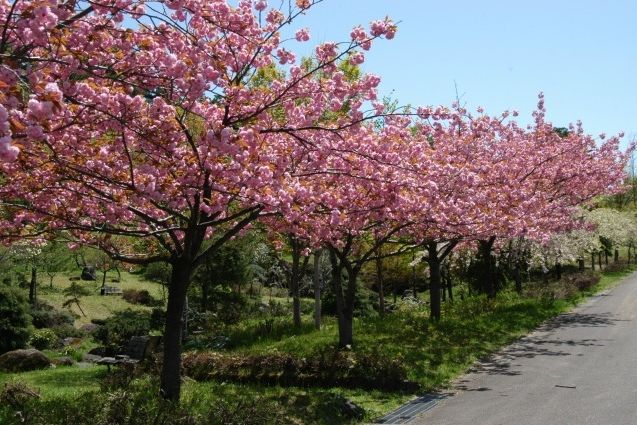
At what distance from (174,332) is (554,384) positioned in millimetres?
6676

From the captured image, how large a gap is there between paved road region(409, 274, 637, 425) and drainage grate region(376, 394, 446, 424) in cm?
14

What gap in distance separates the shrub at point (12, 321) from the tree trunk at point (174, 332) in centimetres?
1119

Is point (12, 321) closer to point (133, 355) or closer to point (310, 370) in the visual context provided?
point (133, 355)

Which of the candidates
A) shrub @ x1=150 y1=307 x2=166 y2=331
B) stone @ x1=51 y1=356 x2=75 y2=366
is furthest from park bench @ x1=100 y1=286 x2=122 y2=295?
stone @ x1=51 y1=356 x2=75 y2=366

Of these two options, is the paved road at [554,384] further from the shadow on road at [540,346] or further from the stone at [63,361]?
the stone at [63,361]

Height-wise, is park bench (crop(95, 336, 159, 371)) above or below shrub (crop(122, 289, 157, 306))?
below

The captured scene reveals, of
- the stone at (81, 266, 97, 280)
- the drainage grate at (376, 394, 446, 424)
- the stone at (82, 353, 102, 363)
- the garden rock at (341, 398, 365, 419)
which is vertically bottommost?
the stone at (82, 353, 102, 363)

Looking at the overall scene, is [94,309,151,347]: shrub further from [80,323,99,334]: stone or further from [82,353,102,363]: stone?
[80,323,99,334]: stone

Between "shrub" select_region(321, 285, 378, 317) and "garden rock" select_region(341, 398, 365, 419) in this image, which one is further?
"shrub" select_region(321, 285, 378, 317)

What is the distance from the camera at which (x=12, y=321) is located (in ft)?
55.1

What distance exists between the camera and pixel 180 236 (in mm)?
10461

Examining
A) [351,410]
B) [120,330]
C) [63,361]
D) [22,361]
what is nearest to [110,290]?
[120,330]

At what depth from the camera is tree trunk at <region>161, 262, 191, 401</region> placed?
7965mm

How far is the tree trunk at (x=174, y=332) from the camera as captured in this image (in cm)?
796
